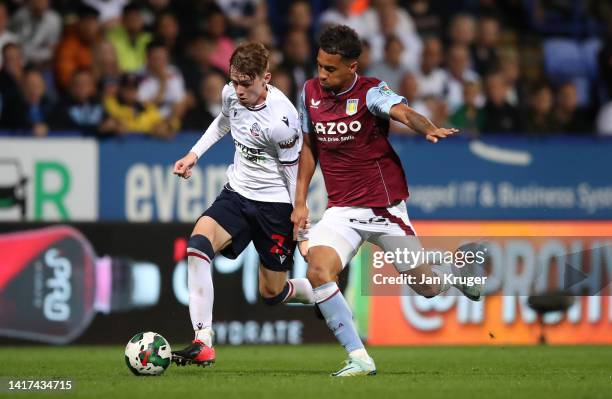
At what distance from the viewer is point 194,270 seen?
9.50 m

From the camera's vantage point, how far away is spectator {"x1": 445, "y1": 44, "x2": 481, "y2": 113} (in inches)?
678

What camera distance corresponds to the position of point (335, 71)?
29.0ft

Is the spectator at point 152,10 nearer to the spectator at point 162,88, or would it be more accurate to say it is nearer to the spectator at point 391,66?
the spectator at point 162,88

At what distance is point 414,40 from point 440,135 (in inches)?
405

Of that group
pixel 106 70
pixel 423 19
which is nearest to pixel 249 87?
pixel 106 70

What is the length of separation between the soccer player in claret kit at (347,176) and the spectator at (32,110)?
637 cm

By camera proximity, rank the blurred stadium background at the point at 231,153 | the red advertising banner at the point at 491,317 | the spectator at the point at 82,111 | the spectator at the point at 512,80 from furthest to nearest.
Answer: the spectator at the point at 512,80, the spectator at the point at 82,111, the red advertising banner at the point at 491,317, the blurred stadium background at the point at 231,153

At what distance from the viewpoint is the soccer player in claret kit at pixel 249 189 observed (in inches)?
370

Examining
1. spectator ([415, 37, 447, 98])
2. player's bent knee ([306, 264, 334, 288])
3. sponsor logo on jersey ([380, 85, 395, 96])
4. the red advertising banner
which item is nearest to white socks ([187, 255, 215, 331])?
player's bent knee ([306, 264, 334, 288])

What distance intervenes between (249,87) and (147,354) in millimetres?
2106

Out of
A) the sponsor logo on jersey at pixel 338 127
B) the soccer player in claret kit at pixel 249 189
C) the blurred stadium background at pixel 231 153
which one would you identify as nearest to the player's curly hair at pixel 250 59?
the soccer player in claret kit at pixel 249 189

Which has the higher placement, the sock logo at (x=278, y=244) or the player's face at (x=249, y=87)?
the player's face at (x=249, y=87)

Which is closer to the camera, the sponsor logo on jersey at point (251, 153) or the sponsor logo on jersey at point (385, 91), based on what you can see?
the sponsor logo on jersey at point (385, 91)

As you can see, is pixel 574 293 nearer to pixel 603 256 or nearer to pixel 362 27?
pixel 603 256
